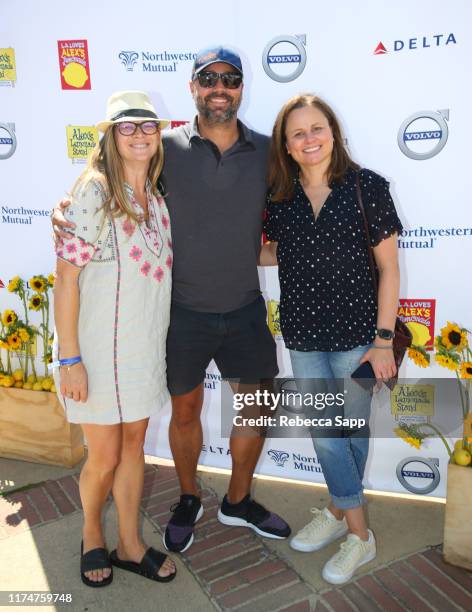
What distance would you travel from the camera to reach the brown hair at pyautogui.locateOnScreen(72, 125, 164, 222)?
215cm

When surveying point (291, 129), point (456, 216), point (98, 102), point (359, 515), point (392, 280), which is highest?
point (98, 102)

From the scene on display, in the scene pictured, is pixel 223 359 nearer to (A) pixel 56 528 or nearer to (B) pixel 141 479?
(B) pixel 141 479

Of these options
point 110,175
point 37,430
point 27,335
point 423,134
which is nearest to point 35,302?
point 27,335

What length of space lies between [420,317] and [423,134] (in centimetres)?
92

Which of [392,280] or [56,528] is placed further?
[56,528]

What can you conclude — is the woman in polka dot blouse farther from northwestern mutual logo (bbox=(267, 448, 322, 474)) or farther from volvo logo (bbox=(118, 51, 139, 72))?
volvo logo (bbox=(118, 51, 139, 72))

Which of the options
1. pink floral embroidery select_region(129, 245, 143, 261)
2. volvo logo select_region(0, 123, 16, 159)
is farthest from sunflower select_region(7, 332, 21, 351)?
Result: pink floral embroidery select_region(129, 245, 143, 261)

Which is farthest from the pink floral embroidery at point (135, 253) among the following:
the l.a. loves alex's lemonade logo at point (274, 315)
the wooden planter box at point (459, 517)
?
the wooden planter box at point (459, 517)

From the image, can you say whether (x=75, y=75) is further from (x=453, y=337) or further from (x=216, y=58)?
(x=453, y=337)

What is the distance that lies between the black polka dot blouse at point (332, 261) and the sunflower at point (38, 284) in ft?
5.61

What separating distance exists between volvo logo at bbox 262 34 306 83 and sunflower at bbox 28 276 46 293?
1.79 meters

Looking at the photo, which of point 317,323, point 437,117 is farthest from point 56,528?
point 437,117

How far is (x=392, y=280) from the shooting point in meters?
2.37

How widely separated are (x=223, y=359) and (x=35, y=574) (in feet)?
4.18
